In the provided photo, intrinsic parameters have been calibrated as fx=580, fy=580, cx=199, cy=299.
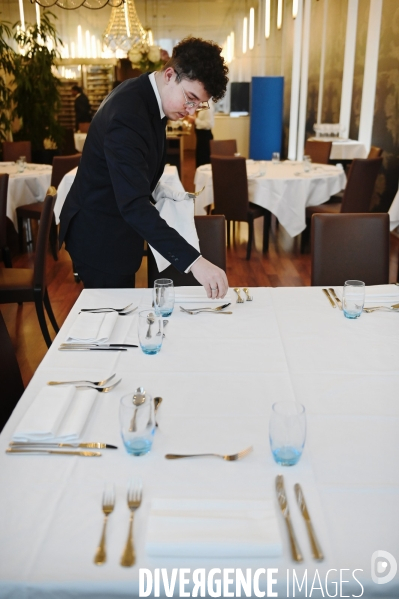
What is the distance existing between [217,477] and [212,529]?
17cm

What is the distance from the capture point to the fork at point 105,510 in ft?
2.90

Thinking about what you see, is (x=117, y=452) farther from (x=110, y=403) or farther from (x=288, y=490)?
(x=288, y=490)

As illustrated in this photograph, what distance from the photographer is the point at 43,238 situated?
10.1 ft

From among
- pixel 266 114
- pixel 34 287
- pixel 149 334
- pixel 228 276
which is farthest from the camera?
pixel 266 114

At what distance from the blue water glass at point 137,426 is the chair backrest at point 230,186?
4.24 metres

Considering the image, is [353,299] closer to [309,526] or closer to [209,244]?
[209,244]

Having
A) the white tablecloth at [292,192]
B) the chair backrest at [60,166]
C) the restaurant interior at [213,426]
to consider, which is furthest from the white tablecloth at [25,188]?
the white tablecloth at [292,192]

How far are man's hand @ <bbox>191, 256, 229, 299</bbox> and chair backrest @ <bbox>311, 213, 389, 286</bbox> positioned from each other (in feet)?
3.09

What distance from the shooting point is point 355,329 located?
1833 mm

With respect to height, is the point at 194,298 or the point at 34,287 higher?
the point at 194,298

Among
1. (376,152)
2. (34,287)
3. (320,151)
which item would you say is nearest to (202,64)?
(34,287)

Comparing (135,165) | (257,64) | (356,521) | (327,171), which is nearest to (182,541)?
(356,521)

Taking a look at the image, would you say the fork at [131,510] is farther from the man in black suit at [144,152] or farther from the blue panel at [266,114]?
the blue panel at [266,114]

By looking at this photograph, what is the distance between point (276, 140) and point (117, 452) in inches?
381
